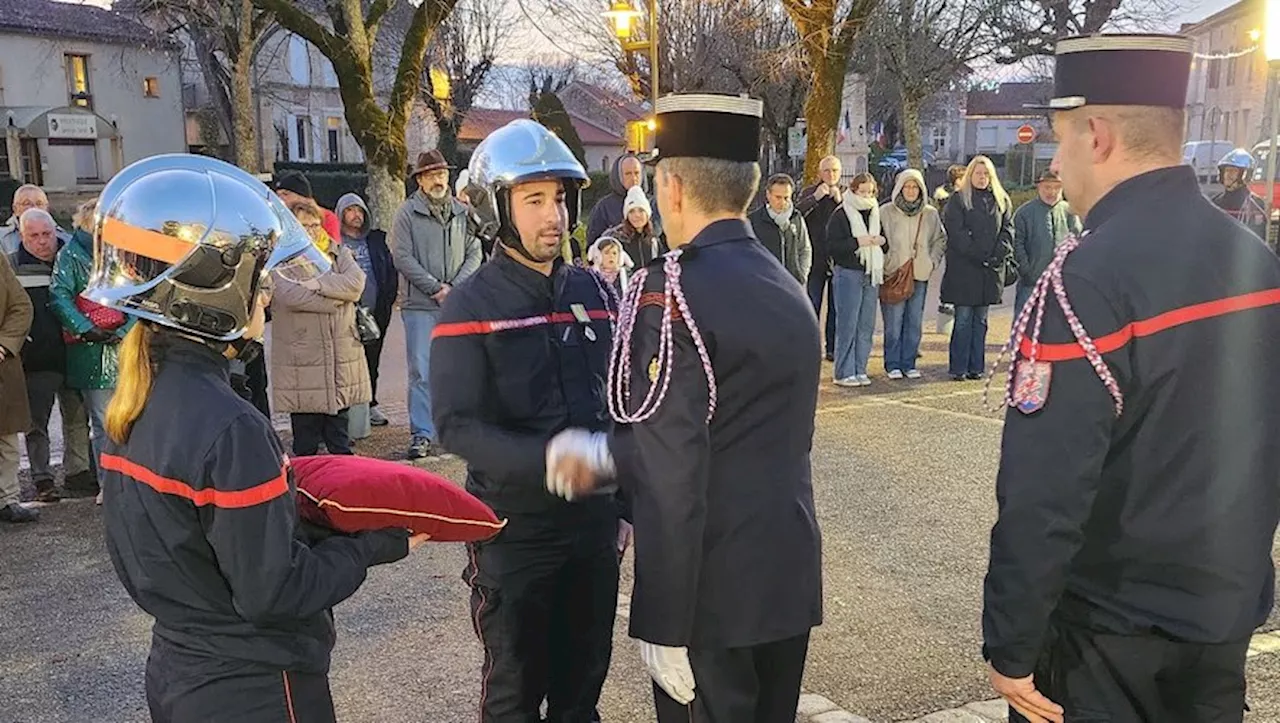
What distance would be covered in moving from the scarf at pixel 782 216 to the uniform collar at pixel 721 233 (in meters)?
7.49

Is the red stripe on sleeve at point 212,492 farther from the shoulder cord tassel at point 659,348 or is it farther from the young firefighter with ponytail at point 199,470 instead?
the shoulder cord tassel at point 659,348

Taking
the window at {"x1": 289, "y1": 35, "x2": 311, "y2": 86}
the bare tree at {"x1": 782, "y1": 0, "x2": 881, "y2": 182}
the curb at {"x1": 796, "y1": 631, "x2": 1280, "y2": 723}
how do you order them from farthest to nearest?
1. the window at {"x1": 289, "y1": 35, "x2": 311, "y2": 86}
2. the bare tree at {"x1": 782, "y1": 0, "x2": 881, "y2": 182}
3. the curb at {"x1": 796, "y1": 631, "x2": 1280, "y2": 723}

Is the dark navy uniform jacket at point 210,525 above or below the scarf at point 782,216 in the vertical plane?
below

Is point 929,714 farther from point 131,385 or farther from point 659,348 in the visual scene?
point 131,385

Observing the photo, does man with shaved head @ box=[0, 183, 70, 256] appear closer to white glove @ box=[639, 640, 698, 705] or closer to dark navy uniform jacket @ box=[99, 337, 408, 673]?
dark navy uniform jacket @ box=[99, 337, 408, 673]

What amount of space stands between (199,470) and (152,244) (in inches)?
19.3

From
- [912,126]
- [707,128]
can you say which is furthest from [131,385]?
[912,126]

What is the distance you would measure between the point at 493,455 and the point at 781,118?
3877cm

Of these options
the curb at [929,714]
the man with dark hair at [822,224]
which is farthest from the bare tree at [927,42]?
the curb at [929,714]

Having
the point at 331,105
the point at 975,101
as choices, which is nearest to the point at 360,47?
the point at 331,105

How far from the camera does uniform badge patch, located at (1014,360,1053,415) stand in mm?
2287

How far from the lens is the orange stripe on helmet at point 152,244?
7.36 ft

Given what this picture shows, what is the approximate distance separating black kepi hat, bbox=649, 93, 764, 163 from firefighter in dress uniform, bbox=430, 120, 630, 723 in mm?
787

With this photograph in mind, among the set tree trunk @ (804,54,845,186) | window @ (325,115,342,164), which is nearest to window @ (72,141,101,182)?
window @ (325,115,342,164)
